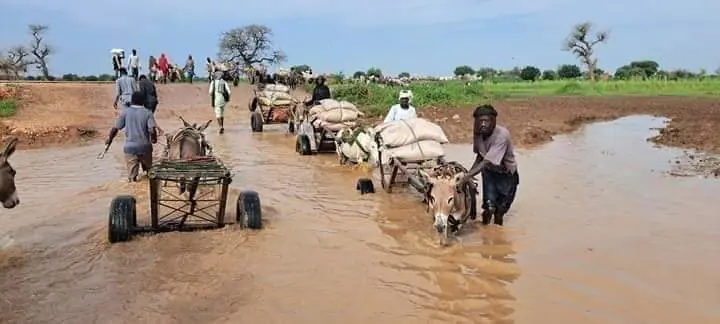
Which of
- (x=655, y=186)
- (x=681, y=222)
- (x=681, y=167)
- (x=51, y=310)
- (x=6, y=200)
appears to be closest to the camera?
Answer: (x=51, y=310)

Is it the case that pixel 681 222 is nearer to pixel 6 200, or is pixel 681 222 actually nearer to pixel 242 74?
pixel 6 200

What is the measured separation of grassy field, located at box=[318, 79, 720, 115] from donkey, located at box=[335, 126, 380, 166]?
11.7 metres

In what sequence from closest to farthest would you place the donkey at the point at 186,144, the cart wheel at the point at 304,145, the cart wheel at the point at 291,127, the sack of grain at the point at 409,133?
the donkey at the point at 186,144 → the sack of grain at the point at 409,133 → the cart wheel at the point at 304,145 → the cart wheel at the point at 291,127

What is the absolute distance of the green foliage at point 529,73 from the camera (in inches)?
2758

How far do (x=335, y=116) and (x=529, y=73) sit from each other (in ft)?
202

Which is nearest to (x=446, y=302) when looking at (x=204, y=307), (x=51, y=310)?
(x=204, y=307)

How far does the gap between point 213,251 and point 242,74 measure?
36.7 metres

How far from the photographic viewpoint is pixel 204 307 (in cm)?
543

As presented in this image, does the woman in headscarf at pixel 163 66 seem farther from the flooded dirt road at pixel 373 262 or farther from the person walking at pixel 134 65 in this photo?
the flooded dirt road at pixel 373 262

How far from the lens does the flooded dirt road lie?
5430 millimetres

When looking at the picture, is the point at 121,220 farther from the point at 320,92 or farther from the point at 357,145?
the point at 320,92

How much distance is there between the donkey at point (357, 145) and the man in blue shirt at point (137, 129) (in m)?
3.48

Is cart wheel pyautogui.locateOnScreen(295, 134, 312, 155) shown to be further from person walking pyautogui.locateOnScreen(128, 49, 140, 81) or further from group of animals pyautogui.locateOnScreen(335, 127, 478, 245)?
person walking pyautogui.locateOnScreen(128, 49, 140, 81)


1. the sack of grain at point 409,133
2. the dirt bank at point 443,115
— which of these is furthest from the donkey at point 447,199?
the dirt bank at point 443,115
